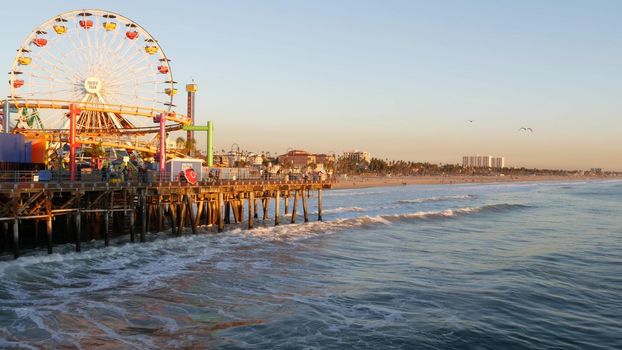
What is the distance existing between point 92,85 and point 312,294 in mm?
39812

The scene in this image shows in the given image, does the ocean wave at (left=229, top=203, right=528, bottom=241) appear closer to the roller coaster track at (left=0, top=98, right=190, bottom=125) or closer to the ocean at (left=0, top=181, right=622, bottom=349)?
the ocean at (left=0, top=181, right=622, bottom=349)

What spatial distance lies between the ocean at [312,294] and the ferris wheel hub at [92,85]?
22709mm

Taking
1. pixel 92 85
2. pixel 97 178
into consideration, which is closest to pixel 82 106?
pixel 92 85

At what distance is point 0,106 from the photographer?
47250 mm

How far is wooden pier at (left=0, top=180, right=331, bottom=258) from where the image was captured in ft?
83.3

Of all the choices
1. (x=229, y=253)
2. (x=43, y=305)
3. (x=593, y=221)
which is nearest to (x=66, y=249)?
(x=229, y=253)

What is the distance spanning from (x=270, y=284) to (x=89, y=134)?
124ft

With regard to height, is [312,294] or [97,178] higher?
[97,178]

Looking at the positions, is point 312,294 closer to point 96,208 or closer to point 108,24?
point 96,208

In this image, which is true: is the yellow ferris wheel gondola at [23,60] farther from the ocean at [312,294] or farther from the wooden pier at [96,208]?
the ocean at [312,294]

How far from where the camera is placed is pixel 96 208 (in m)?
31.3

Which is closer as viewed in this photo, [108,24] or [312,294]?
[312,294]

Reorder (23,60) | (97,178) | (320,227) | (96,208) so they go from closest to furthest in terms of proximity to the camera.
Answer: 1. (96,208)
2. (97,178)
3. (320,227)
4. (23,60)

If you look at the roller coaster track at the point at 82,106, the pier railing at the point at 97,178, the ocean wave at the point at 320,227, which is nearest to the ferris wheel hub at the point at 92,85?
the roller coaster track at the point at 82,106
